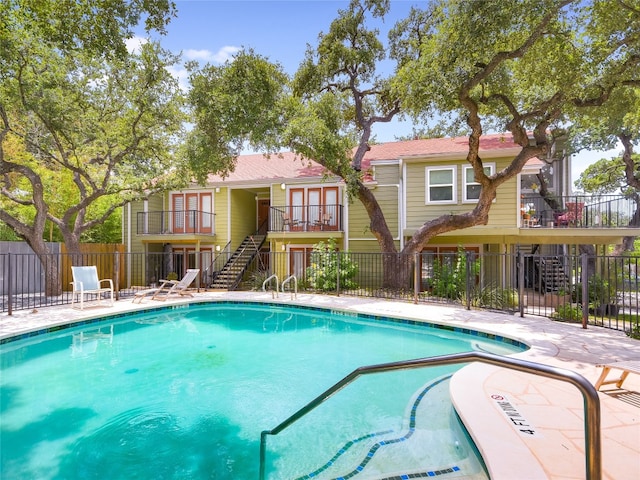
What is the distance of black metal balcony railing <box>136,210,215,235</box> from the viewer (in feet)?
59.8

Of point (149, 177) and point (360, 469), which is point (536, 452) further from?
point (149, 177)

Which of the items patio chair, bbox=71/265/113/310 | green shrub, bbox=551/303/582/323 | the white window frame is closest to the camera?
green shrub, bbox=551/303/582/323

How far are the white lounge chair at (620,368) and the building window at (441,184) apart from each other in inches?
419

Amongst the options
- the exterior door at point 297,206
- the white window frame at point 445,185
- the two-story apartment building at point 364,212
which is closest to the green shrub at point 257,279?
the two-story apartment building at point 364,212

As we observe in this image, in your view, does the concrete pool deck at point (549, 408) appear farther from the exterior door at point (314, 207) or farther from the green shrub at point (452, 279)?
the exterior door at point (314, 207)

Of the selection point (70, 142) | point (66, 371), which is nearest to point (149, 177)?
point (70, 142)

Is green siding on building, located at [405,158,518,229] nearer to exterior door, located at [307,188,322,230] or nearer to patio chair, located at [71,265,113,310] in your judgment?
exterior door, located at [307,188,322,230]

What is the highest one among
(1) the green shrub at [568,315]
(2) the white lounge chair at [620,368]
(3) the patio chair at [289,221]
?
(3) the patio chair at [289,221]

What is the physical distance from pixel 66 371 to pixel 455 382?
6063 mm

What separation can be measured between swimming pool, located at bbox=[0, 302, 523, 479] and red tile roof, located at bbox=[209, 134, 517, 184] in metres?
8.16

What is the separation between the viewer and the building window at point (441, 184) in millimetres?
14125

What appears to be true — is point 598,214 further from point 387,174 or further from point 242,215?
point 242,215

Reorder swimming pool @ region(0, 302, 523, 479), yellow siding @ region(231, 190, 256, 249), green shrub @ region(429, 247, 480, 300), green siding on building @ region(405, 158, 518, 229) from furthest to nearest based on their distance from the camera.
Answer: yellow siding @ region(231, 190, 256, 249), green siding on building @ region(405, 158, 518, 229), green shrub @ region(429, 247, 480, 300), swimming pool @ region(0, 302, 523, 479)

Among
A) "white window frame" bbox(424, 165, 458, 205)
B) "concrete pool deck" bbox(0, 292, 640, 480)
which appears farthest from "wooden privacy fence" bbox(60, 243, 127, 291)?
"white window frame" bbox(424, 165, 458, 205)
